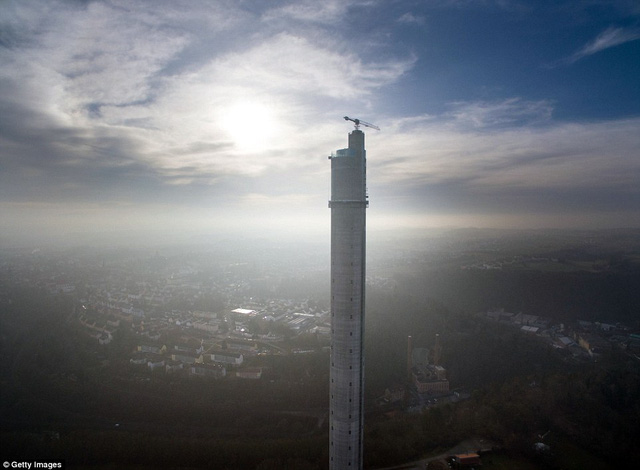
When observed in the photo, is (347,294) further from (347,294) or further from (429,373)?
(429,373)

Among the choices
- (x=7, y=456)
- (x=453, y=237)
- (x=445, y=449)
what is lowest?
(x=445, y=449)

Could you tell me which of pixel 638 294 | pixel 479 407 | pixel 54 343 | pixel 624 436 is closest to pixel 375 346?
pixel 479 407

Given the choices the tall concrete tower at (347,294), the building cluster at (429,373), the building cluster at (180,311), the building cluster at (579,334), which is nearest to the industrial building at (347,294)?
the tall concrete tower at (347,294)

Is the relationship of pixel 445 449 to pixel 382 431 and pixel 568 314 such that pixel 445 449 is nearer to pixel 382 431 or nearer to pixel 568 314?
pixel 382 431

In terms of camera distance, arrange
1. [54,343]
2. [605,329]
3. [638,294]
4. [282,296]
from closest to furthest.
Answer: [54,343] < [605,329] < [638,294] < [282,296]

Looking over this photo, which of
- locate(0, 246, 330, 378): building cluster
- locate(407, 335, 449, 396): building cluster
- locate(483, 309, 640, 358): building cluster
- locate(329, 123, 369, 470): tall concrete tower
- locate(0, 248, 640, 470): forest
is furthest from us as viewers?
locate(483, 309, 640, 358): building cluster

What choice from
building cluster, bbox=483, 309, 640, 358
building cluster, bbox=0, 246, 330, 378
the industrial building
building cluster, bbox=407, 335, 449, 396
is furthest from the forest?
the industrial building

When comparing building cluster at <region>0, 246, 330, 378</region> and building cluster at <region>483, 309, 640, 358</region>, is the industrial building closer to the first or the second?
building cluster at <region>0, 246, 330, 378</region>
